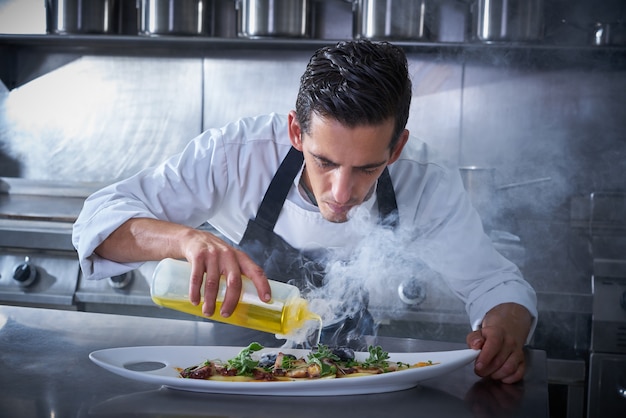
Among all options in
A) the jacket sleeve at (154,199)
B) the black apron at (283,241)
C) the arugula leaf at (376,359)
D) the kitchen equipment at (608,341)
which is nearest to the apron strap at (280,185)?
the black apron at (283,241)

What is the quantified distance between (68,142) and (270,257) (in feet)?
7.62

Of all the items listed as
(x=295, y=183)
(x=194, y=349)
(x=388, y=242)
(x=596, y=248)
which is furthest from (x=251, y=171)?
(x=596, y=248)

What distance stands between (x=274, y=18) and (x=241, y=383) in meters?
2.53

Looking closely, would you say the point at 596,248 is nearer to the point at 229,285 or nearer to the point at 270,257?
the point at 270,257

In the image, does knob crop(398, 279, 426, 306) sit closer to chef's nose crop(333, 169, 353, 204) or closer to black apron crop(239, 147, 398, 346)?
black apron crop(239, 147, 398, 346)

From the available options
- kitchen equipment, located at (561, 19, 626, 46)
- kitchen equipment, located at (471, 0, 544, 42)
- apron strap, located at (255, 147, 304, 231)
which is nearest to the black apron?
apron strap, located at (255, 147, 304, 231)

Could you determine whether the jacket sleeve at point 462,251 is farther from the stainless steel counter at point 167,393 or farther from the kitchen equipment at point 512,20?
the kitchen equipment at point 512,20

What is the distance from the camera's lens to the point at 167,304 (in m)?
1.73

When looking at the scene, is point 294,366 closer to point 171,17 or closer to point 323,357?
point 323,357

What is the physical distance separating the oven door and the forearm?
1957 mm

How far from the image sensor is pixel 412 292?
3227 millimetres

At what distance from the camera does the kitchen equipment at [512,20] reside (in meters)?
3.54

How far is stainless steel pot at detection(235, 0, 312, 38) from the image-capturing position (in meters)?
3.68

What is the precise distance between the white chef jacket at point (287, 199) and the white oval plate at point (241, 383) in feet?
2.08
